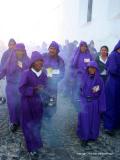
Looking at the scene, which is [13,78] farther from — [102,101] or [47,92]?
[102,101]

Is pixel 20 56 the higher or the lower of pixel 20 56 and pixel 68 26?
the lower

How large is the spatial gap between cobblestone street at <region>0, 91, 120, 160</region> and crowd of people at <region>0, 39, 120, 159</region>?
6.7 inches

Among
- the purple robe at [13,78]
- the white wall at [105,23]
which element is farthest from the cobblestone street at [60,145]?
the white wall at [105,23]

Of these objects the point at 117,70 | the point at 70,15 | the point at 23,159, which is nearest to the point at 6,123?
the point at 23,159

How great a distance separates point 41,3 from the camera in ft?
103

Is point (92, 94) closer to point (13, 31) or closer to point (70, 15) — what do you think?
point (70, 15)

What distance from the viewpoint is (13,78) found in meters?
6.94

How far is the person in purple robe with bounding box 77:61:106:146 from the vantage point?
6230 mm

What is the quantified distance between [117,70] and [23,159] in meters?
2.55

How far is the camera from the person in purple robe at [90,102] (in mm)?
6230


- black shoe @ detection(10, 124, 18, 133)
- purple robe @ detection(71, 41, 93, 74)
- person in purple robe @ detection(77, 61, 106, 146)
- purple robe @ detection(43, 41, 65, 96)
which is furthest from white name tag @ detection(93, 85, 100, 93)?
purple robe @ detection(71, 41, 93, 74)

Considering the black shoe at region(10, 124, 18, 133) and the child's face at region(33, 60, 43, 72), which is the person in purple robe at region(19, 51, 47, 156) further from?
the black shoe at region(10, 124, 18, 133)

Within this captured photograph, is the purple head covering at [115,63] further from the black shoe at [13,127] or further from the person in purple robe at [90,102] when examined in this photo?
the black shoe at [13,127]

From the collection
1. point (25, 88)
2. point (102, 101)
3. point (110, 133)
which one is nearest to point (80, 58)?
point (110, 133)
